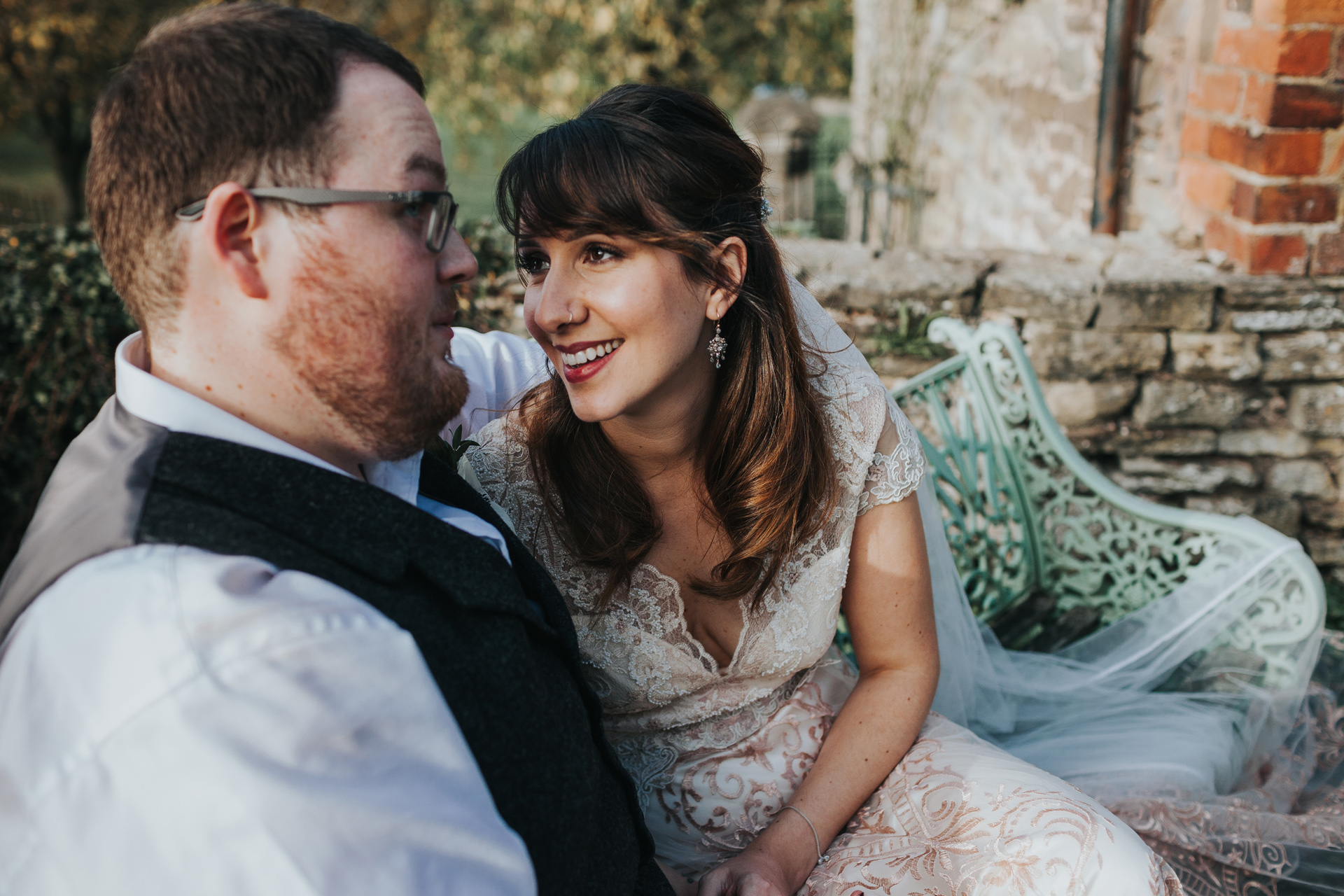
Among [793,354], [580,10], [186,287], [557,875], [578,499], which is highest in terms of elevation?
[580,10]

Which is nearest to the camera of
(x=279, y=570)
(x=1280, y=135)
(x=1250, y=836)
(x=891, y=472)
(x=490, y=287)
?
(x=279, y=570)

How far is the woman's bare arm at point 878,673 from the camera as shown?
6.16 feet

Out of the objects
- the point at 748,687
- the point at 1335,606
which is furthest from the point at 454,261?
the point at 1335,606

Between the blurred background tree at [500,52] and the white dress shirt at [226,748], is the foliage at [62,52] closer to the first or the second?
the blurred background tree at [500,52]

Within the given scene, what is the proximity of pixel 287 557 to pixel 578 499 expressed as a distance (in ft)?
2.98

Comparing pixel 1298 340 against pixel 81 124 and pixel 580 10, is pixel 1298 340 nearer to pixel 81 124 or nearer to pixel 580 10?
pixel 580 10

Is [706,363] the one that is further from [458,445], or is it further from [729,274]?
[458,445]

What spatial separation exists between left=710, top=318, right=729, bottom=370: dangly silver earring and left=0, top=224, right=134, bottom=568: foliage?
2.65 meters

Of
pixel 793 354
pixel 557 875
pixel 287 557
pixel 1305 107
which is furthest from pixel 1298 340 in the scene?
pixel 287 557

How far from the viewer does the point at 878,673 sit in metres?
2.05

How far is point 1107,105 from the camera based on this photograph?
13.4ft

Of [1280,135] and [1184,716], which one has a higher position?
[1280,135]

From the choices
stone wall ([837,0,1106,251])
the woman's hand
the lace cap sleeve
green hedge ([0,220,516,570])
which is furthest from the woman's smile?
stone wall ([837,0,1106,251])

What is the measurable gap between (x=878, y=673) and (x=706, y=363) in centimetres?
77
